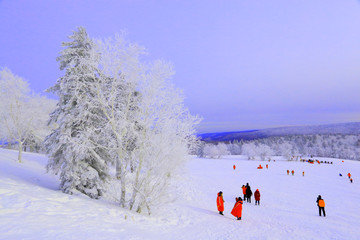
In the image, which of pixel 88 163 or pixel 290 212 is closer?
pixel 88 163

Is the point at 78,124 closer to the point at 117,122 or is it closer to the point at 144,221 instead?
the point at 117,122

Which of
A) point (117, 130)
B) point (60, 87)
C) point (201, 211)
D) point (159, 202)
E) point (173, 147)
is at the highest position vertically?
point (60, 87)

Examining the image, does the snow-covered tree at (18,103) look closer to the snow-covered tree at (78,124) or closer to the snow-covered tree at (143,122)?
the snow-covered tree at (78,124)

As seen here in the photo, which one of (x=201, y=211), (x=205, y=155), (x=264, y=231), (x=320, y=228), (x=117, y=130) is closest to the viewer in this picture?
(x=264, y=231)

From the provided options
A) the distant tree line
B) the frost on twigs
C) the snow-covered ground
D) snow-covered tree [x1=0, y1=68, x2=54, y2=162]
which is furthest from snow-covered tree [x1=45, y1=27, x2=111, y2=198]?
the distant tree line

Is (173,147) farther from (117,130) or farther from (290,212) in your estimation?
(290,212)

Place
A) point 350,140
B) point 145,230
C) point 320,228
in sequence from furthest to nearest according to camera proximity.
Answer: point 350,140
point 320,228
point 145,230

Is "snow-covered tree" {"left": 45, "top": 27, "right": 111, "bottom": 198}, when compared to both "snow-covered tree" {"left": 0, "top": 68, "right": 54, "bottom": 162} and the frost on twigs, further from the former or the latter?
"snow-covered tree" {"left": 0, "top": 68, "right": 54, "bottom": 162}

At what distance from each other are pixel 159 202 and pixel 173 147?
3.28 meters

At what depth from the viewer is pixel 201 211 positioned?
13.1m

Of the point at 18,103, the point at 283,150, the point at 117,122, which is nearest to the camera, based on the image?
the point at 117,122

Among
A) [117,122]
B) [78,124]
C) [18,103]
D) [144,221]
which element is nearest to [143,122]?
[117,122]

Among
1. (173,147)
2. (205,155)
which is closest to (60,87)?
(173,147)

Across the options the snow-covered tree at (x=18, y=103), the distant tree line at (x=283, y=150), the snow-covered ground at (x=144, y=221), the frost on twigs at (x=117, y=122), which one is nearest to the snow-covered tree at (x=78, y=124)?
the frost on twigs at (x=117, y=122)
